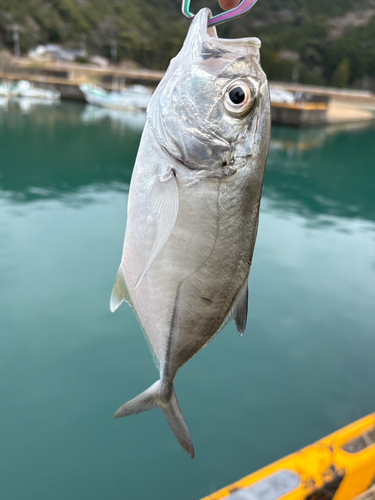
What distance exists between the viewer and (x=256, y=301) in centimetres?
564

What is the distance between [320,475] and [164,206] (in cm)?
168

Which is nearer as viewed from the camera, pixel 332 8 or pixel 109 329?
pixel 109 329

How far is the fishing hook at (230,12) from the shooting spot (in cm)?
92

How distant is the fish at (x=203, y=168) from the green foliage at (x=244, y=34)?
49264 millimetres

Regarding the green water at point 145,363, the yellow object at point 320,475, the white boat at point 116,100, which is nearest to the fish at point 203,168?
the yellow object at point 320,475

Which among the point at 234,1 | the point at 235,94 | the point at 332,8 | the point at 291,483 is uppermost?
the point at 332,8

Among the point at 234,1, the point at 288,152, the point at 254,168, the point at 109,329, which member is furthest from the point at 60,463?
the point at 288,152

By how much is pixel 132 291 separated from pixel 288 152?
1791 cm

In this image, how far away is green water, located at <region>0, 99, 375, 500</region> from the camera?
3.28 metres

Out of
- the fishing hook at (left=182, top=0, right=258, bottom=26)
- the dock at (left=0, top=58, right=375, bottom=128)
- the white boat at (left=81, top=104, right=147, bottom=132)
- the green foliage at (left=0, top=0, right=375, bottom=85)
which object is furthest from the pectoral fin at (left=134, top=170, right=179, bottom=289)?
the green foliage at (left=0, top=0, right=375, bottom=85)

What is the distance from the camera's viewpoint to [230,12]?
0.96 meters

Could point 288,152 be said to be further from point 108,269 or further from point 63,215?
point 108,269

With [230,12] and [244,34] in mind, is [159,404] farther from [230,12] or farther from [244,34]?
[244,34]

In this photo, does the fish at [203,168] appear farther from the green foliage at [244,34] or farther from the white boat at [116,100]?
the green foliage at [244,34]
